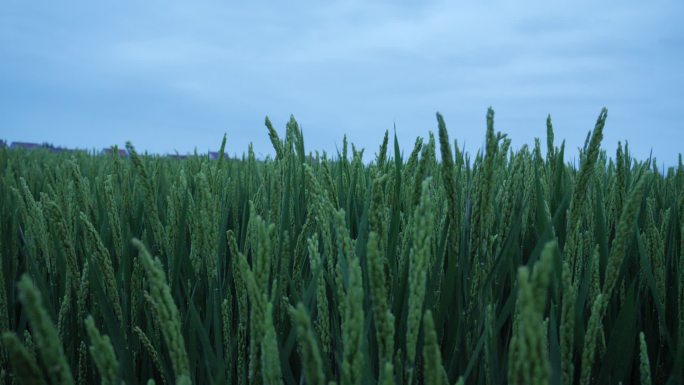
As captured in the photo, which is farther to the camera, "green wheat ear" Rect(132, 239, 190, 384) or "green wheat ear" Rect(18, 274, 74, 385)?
"green wheat ear" Rect(132, 239, 190, 384)

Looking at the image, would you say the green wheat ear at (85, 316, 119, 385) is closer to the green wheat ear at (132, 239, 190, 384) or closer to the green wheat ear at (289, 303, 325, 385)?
the green wheat ear at (132, 239, 190, 384)

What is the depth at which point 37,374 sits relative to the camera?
0.54m

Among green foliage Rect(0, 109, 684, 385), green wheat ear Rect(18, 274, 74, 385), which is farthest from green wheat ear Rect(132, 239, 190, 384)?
green wheat ear Rect(18, 274, 74, 385)

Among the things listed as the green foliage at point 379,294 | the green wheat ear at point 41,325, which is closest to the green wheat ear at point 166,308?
the green foliage at point 379,294

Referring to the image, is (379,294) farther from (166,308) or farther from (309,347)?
(166,308)

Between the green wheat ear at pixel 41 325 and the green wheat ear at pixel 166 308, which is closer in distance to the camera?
the green wheat ear at pixel 41 325

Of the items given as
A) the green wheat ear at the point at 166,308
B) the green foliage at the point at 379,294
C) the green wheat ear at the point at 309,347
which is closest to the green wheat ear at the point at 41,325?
the green foliage at the point at 379,294

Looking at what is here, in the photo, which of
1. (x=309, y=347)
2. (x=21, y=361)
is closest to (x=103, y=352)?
(x=21, y=361)

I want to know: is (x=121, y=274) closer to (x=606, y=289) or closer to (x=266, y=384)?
(x=266, y=384)

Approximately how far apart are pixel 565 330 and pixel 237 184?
1.72m

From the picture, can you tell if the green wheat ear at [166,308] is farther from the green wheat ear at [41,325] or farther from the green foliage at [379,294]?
the green wheat ear at [41,325]

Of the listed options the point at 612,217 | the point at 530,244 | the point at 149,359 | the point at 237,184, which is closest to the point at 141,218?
the point at 237,184

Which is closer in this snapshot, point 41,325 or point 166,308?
point 41,325

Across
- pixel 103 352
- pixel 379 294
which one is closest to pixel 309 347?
pixel 379 294
